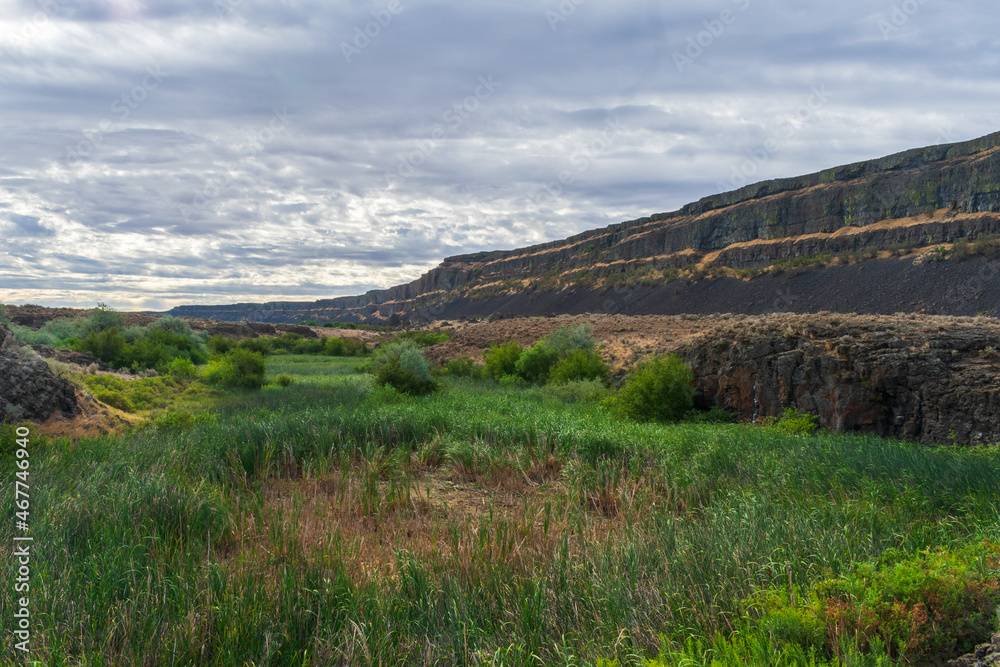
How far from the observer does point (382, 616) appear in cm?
412

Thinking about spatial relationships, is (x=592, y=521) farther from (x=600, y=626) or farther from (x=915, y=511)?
(x=915, y=511)

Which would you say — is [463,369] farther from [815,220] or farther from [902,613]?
[815,220]

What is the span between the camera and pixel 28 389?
10648 mm

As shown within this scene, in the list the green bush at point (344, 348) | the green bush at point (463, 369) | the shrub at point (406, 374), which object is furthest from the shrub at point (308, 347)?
the shrub at point (406, 374)

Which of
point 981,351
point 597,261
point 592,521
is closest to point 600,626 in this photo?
point 592,521

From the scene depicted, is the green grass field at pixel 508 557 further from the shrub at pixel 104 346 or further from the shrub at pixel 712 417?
the shrub at pixel 104 346

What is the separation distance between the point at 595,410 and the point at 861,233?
201 feet

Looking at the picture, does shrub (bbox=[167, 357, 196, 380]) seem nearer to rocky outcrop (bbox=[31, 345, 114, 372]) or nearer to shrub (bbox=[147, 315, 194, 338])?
rocky outcrop (bbox=[31, 345, 114, 372])

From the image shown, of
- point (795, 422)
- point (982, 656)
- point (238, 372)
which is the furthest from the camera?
point (238, 372)

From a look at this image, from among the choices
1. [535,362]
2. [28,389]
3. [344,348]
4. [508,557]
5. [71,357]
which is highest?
[71,357]

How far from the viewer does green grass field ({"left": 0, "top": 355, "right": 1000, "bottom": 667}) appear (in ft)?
11.9

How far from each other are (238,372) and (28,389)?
1339 centimetres

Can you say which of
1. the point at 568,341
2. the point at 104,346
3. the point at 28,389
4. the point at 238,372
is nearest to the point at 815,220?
the point at 568,341

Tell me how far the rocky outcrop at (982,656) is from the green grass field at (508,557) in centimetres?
18
